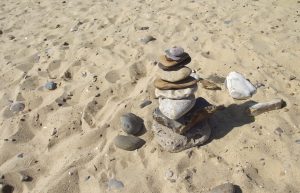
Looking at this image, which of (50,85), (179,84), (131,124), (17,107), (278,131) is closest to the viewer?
(179,84)

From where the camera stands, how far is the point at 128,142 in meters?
4.38

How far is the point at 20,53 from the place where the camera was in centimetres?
670

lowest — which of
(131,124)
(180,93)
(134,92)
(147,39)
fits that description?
(147,39)

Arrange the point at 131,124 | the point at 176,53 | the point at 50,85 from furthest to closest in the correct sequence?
the point at 50,85 → the point at 131,124 → the point at 176,53

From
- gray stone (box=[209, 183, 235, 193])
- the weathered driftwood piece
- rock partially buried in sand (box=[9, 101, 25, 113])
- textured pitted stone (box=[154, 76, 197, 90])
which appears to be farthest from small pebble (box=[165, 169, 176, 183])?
rock partially buried in sand (box=[9, 101, 25, 113])

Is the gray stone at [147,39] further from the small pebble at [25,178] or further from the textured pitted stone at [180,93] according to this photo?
the small pebble at [25,178]

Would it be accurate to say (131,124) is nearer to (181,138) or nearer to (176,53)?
(181,138)

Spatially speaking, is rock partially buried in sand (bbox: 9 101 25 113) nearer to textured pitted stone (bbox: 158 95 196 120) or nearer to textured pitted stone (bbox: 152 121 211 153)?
textured pitted stone (bbox: 152 121 211 153)

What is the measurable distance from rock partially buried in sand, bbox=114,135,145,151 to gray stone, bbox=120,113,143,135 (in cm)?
10

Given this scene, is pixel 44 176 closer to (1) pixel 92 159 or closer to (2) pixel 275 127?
(1) pixel 92 159

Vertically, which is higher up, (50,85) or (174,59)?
(174,59)

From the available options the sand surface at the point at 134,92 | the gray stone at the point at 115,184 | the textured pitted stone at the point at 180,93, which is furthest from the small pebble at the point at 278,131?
the gray stone at the point at 115,184

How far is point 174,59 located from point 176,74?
0.51 feet

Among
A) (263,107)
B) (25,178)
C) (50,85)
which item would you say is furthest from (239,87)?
(25,178)
